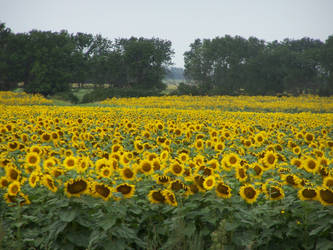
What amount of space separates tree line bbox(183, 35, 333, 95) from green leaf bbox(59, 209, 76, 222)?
4460cm

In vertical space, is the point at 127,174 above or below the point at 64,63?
below

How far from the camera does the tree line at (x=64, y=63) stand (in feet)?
159

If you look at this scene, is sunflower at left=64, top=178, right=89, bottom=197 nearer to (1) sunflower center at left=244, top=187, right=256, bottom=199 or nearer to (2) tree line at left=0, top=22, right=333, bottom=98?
(1) sunflower center at left=244, top=187, right=256, bottom=199

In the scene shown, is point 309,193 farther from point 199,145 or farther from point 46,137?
point 46,137

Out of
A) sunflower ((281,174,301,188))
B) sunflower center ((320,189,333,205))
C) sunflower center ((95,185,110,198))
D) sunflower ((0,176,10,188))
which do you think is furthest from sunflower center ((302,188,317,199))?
sunflower ((0,176,10,188))

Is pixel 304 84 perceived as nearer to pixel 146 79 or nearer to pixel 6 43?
pixel 146 79

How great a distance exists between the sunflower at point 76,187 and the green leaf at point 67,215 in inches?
6.4

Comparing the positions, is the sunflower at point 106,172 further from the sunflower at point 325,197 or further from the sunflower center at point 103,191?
the sunflower at point 325,197

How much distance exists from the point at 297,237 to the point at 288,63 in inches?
2215

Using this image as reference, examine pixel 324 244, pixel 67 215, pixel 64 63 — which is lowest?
pixel 324 244

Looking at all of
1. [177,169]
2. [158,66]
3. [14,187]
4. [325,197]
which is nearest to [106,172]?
[177,169]

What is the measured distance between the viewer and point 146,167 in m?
4.47

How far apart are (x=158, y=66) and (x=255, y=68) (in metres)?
17.6

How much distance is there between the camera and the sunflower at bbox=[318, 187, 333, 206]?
3.37 meters
